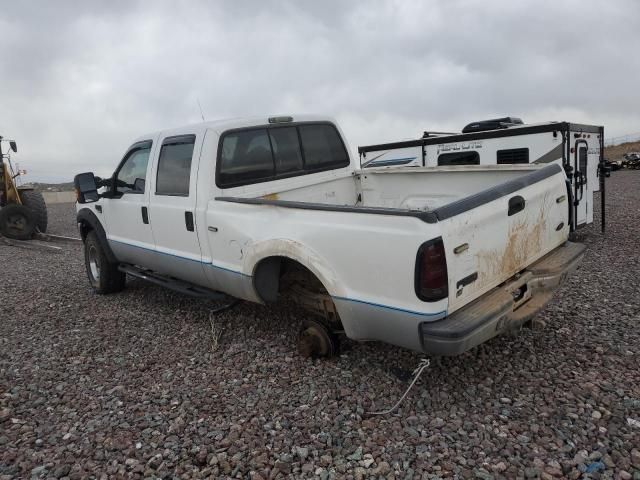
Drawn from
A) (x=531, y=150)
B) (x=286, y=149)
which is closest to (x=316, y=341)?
(x=286, y=149)

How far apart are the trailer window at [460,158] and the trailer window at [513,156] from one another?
1.31 ft

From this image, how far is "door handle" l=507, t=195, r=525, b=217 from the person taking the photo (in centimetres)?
323

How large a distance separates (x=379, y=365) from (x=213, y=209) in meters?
1.87

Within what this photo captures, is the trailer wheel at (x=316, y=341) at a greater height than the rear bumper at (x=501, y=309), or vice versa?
the rear bumper at (x=501, y=309)

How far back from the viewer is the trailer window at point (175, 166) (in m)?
4.53

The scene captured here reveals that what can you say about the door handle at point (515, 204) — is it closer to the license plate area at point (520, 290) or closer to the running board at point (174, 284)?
the license plate area at point (520, 290)

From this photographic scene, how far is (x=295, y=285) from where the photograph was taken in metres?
4.07

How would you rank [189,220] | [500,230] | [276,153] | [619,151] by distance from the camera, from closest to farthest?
[500,230], [189,220], [276,153], [619,151]

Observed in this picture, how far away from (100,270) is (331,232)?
13.8 feet

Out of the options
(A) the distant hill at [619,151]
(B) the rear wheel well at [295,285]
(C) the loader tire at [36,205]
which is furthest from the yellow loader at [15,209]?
(A) the distant hill at [619,151]

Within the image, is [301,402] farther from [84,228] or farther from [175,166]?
[84,228]

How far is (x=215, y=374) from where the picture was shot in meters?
3.91

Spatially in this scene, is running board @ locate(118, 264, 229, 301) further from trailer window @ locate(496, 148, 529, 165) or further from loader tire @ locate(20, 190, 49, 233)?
loader tire @ locate(20, 190, 49, 233)

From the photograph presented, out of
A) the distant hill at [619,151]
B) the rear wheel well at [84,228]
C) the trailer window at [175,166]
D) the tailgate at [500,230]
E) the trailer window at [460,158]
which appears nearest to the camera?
the tailgate at [500,230]
